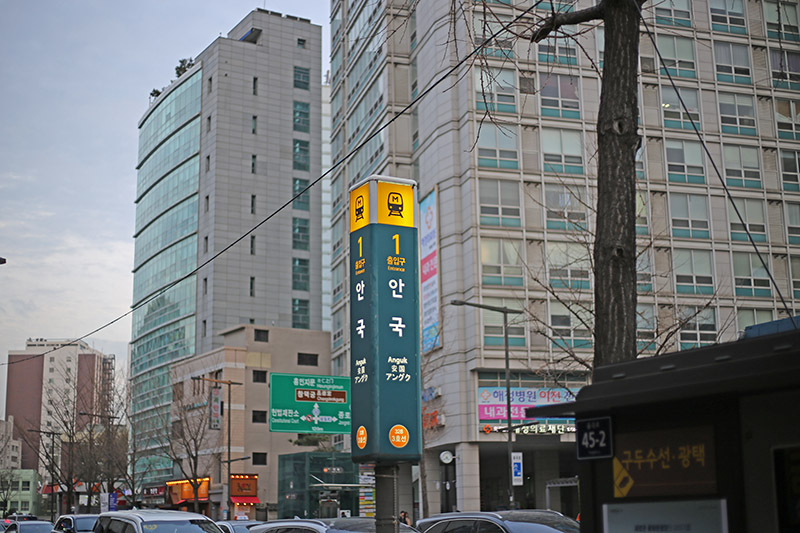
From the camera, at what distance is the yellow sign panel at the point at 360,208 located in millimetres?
14983

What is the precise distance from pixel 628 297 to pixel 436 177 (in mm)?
43561

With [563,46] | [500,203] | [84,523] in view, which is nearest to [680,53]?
[563,46]

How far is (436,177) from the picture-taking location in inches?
2028

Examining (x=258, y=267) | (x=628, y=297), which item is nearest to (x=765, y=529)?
(x=628, y=297)

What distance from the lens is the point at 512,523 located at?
14.5 meters

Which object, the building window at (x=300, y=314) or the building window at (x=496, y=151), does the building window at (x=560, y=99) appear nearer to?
the building window at (x=496, y=151)

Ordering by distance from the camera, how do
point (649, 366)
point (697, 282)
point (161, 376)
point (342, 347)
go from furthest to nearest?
point (161, 376) → point (342, 347) → point (697, 282) → point (649, 366)

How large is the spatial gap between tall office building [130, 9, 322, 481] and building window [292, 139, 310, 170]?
0.40 feet

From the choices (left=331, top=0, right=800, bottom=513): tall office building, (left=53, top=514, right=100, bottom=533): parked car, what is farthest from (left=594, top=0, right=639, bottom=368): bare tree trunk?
(left=331, top=0, right=800, bottom=513): tall office building

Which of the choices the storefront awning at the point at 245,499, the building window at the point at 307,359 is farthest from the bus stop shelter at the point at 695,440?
the building window at the point at 307,359

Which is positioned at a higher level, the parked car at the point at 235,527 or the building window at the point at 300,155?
the building window at the point at 300,155

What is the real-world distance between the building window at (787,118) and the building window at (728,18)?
4581 mm

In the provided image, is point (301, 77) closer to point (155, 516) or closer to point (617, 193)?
point (155, 516)

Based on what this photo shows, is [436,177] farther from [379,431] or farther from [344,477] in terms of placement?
[379,431]
